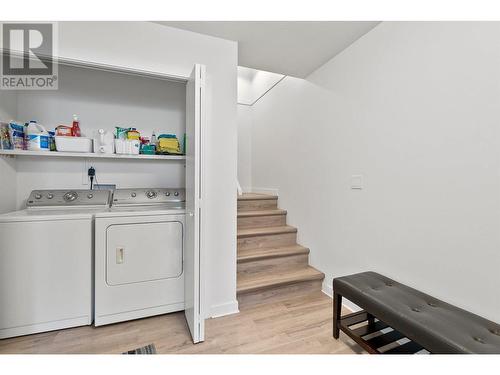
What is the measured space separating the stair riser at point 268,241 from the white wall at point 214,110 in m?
0.44

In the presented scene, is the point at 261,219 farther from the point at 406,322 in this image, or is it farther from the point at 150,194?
the point at 406,322

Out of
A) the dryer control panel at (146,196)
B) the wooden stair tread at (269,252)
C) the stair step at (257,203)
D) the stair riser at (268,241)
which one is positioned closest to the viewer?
the dryer control panel at (146,196)

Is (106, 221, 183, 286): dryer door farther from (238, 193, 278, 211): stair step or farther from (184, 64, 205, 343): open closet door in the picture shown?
(238, 193, 278, 211): stair step

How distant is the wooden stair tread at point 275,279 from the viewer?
2164 millimetres

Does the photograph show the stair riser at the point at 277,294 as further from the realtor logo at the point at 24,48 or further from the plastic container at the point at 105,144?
the realtor logo at the point at 24,48

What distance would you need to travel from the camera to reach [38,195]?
190 cm

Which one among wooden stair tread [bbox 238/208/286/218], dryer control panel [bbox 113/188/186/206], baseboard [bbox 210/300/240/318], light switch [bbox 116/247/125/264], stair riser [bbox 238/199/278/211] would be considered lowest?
baseboard [bbox 210/300/240/318]

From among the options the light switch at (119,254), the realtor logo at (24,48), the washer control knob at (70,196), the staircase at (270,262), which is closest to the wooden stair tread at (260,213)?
the staircase at (270,262)

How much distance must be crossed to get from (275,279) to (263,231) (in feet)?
1.93

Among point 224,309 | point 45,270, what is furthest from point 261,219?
point 45,270

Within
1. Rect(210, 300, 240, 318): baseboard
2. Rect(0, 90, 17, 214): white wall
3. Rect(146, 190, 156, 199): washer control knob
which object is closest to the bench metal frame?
Rect(210, 300, 240, 318): baseboard

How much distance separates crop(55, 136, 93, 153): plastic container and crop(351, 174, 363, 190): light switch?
91.7 inches

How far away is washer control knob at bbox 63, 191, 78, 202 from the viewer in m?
1.96

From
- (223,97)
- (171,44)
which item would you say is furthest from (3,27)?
(223,97)
